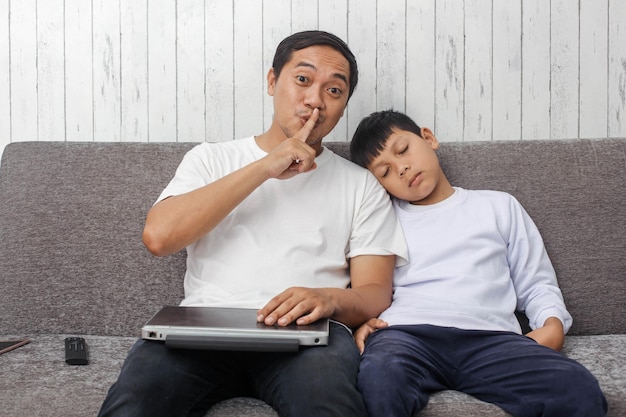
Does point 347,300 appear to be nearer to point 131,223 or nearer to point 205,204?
point 205,204

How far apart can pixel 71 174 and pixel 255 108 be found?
2.17 feet

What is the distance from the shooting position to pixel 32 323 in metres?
1.90

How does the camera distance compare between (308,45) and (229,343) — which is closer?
(229,343)

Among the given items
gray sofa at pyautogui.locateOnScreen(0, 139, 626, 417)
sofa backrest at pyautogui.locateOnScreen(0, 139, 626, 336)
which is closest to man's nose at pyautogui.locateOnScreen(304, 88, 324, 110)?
gray sofa at pyautogui.locateOnScreen(0, 139, 626, 417)

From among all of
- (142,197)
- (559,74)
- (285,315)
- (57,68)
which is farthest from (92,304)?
(559,74)

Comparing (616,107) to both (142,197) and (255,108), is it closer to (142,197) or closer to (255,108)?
(255,108)

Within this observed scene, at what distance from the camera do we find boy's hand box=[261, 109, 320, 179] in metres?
1.62

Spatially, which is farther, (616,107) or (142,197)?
(616,107)

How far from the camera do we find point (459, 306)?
1.70 metres

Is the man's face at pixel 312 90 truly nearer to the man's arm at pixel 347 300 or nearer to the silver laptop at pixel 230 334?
the man's arm at pixel 347 300

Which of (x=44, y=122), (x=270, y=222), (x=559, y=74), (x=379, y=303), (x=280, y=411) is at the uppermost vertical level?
(x=559, y=74)

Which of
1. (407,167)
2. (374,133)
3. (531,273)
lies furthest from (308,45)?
(531,273)

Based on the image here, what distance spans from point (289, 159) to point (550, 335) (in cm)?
75

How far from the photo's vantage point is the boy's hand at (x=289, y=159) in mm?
1619
